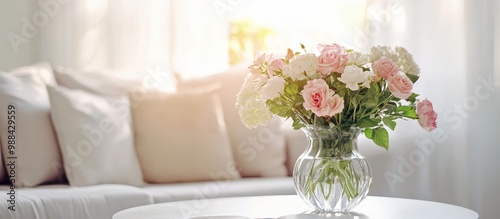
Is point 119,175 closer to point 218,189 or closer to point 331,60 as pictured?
point 218,189

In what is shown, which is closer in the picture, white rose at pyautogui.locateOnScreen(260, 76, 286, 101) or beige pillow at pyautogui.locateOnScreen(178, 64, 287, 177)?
white rose at pyautogui.locateOnScreen(260, 76, 286, 101)

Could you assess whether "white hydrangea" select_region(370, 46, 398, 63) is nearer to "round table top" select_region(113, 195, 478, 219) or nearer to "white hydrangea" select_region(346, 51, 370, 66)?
"white hydrangea" select_region(346, 51, 370, 66)

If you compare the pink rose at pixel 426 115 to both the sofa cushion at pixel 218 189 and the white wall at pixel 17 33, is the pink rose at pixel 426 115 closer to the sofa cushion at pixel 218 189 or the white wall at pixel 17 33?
the sofa cushion at pixel 218 189

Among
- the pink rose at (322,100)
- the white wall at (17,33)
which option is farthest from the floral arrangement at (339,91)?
the white wall at (17,33)

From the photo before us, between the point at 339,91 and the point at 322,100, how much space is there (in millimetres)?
78

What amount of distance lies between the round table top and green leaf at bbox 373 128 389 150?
0.18 metres

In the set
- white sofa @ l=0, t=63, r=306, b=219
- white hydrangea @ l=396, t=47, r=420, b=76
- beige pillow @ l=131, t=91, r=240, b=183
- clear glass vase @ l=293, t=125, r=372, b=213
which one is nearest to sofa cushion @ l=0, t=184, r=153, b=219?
white sofa @ l=0, t=63, r=306, b=219

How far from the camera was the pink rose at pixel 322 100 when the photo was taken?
5.98 ft

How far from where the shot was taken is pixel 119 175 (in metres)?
3.09

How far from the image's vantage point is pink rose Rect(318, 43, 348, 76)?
1.87 meters

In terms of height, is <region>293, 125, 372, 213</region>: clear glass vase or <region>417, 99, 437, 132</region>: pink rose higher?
<region>417, 99, 437, 132</region>: pink rose

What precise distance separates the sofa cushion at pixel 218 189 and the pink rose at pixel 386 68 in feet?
4.08

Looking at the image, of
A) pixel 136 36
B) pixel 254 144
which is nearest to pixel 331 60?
pixel 254 144

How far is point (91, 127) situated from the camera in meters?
3.06
